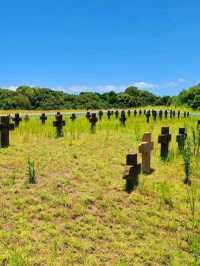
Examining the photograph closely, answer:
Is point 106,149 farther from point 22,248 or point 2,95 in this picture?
point 2,95

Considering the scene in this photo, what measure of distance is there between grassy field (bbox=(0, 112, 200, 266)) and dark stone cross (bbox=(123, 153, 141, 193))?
0.14 meters

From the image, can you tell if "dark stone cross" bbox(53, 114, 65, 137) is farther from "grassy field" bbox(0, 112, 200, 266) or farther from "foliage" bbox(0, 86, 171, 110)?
"foliage" bbox(0, 86, 171, 110)

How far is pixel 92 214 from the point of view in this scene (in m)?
6.46

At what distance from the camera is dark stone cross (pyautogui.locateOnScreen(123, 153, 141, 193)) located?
776 cm

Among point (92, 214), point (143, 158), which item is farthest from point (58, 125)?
point (92, 214)

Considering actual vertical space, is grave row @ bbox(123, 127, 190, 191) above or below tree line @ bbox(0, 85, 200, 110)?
below

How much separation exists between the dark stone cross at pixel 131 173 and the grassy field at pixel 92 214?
0.14 meters

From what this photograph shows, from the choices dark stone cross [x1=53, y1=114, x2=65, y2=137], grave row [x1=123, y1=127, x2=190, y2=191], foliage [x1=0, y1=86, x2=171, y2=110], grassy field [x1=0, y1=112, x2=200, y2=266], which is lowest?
grassy field [x1=0, y1=112, x2=200, y2=266]

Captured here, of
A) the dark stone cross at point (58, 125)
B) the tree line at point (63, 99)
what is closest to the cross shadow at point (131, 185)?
the dark stone cross at point (58, 125)

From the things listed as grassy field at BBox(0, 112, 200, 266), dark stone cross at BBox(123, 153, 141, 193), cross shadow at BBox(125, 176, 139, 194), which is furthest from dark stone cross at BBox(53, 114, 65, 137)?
cross shadow at BBox(125, 176, 139, 194)

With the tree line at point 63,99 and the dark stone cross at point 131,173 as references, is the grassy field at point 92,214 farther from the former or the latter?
the tree line at point 63,99

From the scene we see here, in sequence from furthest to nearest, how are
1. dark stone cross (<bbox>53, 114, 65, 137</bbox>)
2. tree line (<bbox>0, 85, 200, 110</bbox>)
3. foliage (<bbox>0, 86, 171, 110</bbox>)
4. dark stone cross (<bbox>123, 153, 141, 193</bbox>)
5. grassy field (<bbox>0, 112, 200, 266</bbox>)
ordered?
1. tree line (<bbox>0, 85, 200, 110</bbox>)
2. foliage (<bbox>0, 86, 171, 110</bbox>)
3. dark stone cross (<bbox>53, 114, 65, 137</bbox>)
4. dark stone cross (<bbox>123, 153, 141, 193</bbox>)
5. grassy field (<bbox>0, 112, 200, 266</bbox>)

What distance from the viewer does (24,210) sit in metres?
6.27

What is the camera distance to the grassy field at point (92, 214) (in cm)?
534
